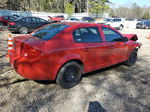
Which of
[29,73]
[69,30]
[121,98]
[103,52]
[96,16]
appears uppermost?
[96,16]

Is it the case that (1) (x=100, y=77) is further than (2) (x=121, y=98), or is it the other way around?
(1) (x=100, y=77)

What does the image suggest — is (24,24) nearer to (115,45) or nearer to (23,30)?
(23,30)

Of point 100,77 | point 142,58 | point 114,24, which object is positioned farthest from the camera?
point 114,24

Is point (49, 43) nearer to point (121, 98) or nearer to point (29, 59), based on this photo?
point (29, 59)

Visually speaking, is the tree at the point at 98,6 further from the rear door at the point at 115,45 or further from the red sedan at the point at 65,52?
the red sedan at the point at 65,52

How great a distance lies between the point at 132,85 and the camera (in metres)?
3.70

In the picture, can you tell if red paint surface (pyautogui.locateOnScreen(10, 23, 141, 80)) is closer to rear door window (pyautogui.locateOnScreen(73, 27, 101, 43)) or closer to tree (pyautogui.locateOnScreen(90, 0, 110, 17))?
rear door window (pyautogui.locateOnScreen(73, 27, 101, 43))

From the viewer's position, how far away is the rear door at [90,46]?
335 cm

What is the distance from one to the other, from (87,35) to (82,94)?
4.87ft

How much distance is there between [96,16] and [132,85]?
42.0 meters

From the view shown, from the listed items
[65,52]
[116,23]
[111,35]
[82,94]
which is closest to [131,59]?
[111,35]

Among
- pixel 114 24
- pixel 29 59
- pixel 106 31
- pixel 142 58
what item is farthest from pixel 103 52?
pixel 114 24

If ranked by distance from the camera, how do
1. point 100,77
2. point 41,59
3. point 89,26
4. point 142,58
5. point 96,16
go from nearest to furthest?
point 41,59 → point 89,26 → point 100,77 → point 142,58 → point 96,16

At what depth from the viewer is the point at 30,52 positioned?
284 centimetres
